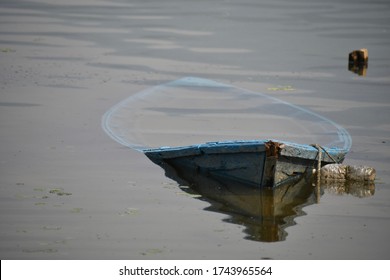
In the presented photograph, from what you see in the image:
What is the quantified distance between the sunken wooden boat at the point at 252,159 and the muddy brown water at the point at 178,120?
0.38 metres

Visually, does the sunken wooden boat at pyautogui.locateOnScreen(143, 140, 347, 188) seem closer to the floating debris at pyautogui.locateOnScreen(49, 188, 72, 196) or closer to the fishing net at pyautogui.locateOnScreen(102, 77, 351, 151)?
the fishing net at pyautogui.locateOnScreen(102, 77, 351, 151)

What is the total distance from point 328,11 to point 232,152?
1781 cm

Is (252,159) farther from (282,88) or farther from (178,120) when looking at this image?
(282,88)

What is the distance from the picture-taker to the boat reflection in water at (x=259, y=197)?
10680mm

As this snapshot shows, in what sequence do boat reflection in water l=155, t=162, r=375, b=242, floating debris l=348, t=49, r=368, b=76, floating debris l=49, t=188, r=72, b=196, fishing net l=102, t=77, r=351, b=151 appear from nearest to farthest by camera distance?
boat reflection in water l=155, t=162, r=375, b=242 < floating debris l=49, t=188, r=72, b=196 < fishing net l=102, t=77, r=351, b=151 < floating debris l=348, t=49, r=368, b=76

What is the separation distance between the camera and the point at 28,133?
14.3m

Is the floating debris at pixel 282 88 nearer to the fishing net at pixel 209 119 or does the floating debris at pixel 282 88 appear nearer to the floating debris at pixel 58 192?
the fishing net at pixel 209 119

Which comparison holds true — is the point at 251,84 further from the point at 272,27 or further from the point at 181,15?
the point at 181,15

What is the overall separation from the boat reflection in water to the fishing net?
1.68 meters

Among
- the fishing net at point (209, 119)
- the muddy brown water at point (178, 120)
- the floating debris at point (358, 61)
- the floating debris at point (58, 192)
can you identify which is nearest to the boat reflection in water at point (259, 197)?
the muddy brown water at point (178, 120)

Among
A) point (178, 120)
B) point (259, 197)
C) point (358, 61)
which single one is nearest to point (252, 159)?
point (259, 197)

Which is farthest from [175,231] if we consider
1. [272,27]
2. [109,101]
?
[272,27]

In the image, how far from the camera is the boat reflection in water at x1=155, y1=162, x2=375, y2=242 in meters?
10.7

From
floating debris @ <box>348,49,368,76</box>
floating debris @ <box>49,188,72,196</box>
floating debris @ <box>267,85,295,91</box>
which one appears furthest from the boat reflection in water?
floating debris @ <box>348,49,368,76</box>
